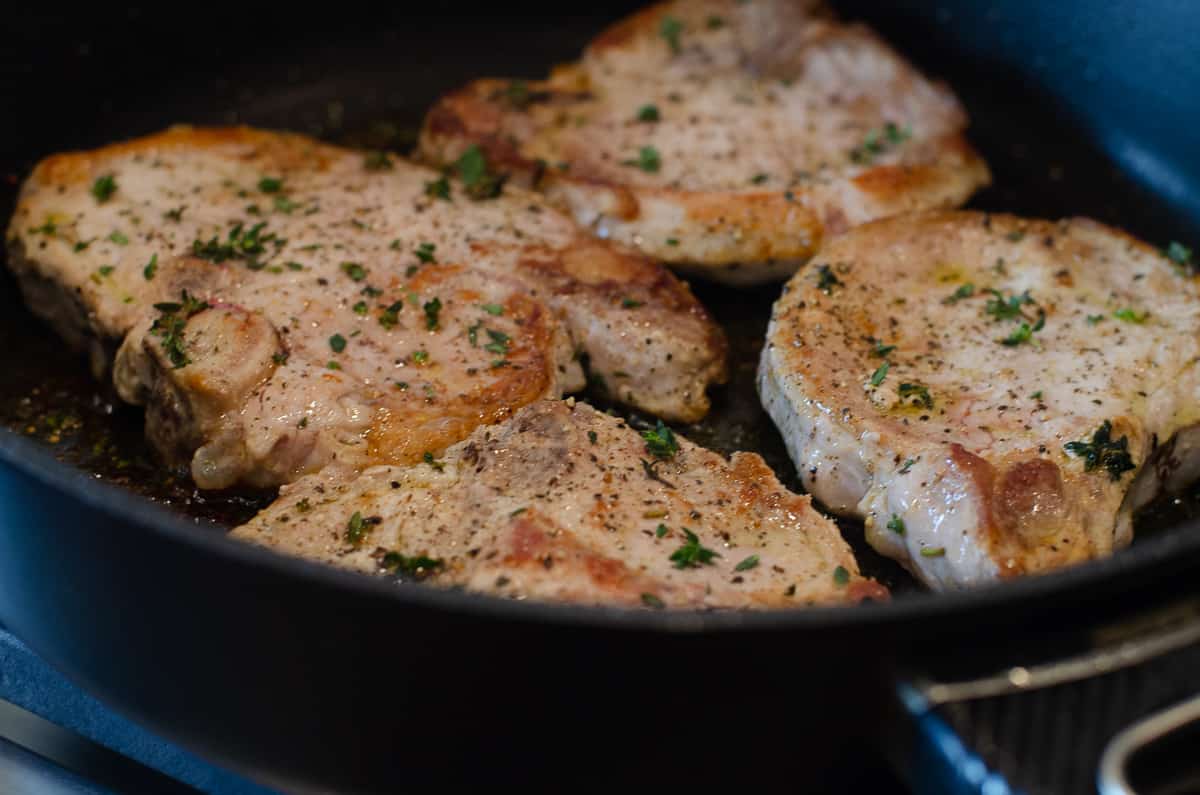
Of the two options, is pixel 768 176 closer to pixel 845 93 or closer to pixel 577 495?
pixel 845 93

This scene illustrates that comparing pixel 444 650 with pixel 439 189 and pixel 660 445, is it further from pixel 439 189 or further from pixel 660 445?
pixel 439 189

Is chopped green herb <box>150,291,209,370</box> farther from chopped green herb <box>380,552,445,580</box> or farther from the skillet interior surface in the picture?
chopped green herb <box>380,552,445,580</box>

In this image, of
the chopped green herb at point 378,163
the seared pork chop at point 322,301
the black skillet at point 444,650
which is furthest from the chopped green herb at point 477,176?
the black skillet at point 444,650

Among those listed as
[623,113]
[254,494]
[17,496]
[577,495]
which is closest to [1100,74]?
[623,113]

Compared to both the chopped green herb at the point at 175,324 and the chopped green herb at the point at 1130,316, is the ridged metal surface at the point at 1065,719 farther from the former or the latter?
the chopped green herb at the point at 175,324

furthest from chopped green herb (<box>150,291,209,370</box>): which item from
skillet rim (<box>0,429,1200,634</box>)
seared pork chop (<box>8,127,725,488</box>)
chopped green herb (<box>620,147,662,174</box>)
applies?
chopped green herb (<box>620,147,662,174</box>)

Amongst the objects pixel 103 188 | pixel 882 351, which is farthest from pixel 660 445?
pixel 103 188
